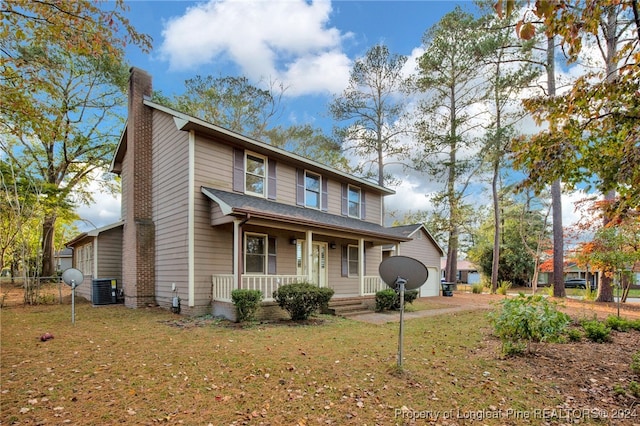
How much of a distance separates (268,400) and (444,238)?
25565mm

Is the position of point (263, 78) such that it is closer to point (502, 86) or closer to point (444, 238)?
point (502, 86)

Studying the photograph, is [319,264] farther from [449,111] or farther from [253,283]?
[449,111]

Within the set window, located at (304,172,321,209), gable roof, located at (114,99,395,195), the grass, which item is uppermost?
gable roof, located at (114,99,395,195)

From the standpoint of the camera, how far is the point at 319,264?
45.4 ft

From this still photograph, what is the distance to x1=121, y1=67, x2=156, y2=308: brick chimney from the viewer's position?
37.8 ft

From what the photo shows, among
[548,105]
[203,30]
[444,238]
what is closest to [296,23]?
[203,30]

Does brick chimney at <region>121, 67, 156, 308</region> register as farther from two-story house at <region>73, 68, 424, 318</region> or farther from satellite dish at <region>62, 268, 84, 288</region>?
satellite dish at <region>62, 268, 84, 288</region>

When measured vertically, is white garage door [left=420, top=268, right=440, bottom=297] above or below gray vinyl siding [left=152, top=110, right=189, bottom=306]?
below

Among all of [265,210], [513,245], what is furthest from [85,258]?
[513,245]

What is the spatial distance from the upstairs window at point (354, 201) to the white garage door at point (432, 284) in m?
7.48

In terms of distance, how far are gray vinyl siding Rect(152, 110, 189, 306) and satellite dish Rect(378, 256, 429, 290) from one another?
6650 mm

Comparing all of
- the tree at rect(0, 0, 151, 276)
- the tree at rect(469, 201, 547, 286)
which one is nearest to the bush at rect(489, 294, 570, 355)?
the tree at rect(0, 0, 151, 276)

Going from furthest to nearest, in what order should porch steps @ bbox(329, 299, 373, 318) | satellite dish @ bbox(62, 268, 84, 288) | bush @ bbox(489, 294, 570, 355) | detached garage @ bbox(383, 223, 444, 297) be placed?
detached garage @ bbox(383, 223, 444, 297) → porch steps @ bbox(329, 299, 373, 318) → satellite dish @ bbox(62, 268, 84, 288) → bush @ bbox(489, 294, 570, 355)

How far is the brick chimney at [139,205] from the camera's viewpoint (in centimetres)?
1153
